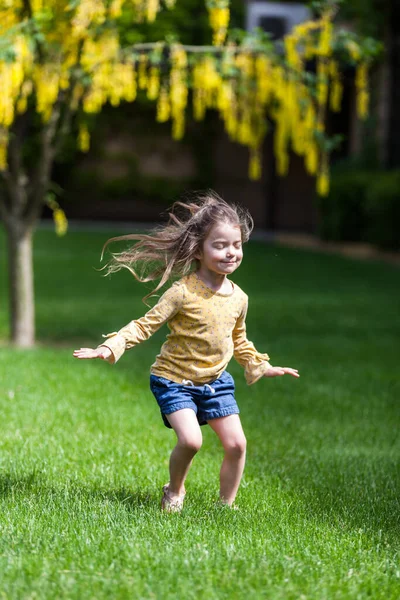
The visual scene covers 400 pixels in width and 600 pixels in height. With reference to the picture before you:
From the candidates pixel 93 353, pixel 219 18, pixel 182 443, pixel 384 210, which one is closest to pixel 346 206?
pixel 384 210

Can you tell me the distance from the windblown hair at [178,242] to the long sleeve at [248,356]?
0.35 metres

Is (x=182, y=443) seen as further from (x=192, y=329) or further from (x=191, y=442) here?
(x=192, y=329)

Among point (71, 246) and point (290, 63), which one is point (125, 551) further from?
point (71, 246)

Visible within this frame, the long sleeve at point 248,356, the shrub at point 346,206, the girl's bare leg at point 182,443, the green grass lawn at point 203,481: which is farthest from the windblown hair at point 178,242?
→ the shrub at point 346,206

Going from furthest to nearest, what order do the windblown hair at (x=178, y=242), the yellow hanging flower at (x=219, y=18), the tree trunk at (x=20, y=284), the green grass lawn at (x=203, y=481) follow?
the tree trunk at (x=20, y=284), the yellow hanging flower at (x=219, y=18), the windblown hair at (x=178, y=242), the green grass lawn at (x=203, y=481)

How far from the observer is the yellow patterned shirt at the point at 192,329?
4.08 meters

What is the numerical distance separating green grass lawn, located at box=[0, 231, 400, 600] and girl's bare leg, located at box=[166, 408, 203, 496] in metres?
0.13

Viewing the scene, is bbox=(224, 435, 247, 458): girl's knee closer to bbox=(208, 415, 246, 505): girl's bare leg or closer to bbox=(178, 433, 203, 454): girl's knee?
bbox=(208, 415, 246, 505): girl's bare leg

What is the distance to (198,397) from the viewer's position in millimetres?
4129

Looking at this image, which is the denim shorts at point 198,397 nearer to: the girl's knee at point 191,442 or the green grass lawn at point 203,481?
the girl's knee at point 191,442

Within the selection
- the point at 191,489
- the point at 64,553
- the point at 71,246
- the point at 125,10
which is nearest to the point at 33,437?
the point at 191,489

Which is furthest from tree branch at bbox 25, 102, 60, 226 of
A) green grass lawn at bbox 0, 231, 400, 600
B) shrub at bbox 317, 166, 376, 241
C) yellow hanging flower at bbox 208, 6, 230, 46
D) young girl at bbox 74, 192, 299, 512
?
shrub at bbox 317, 166, 376, 241

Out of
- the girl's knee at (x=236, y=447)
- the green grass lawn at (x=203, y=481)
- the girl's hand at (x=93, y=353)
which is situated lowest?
the green grass lawn at (x=203, y=481)

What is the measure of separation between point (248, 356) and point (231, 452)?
47 centimetres
